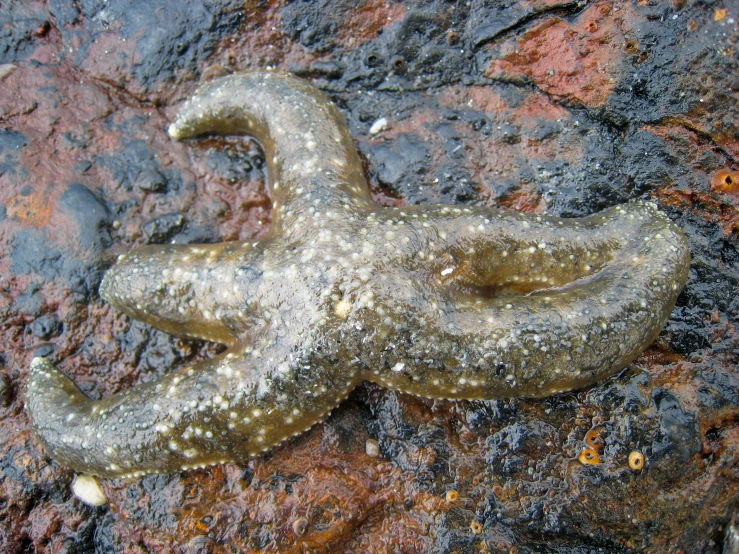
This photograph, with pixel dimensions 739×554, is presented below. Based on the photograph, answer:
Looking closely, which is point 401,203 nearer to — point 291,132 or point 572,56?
point 291,132

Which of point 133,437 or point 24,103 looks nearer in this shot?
point 133,437

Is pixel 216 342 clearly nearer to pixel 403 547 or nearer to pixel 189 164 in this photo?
pixel 189 164

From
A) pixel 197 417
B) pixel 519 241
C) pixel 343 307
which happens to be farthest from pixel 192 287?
pixel 519 241

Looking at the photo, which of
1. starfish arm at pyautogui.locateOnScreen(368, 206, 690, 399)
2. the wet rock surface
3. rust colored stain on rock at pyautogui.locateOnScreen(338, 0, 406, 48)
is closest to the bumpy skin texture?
starfish arm at pyautogui.locateOnScreen(368, 206, 690, 399)

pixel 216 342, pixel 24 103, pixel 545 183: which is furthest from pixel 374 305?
pixel 24 103

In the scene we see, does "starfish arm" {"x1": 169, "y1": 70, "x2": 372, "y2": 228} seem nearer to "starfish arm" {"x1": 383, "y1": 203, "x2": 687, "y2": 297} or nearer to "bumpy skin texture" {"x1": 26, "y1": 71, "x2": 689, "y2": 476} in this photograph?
"bumpy skin texture" {"x1": 26, "y1": 71, "x2": 689, "y2": 476}

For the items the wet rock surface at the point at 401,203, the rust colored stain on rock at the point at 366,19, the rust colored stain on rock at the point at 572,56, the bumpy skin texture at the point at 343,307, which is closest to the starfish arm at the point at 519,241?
the bumpy skin texture at the point at 343,307
